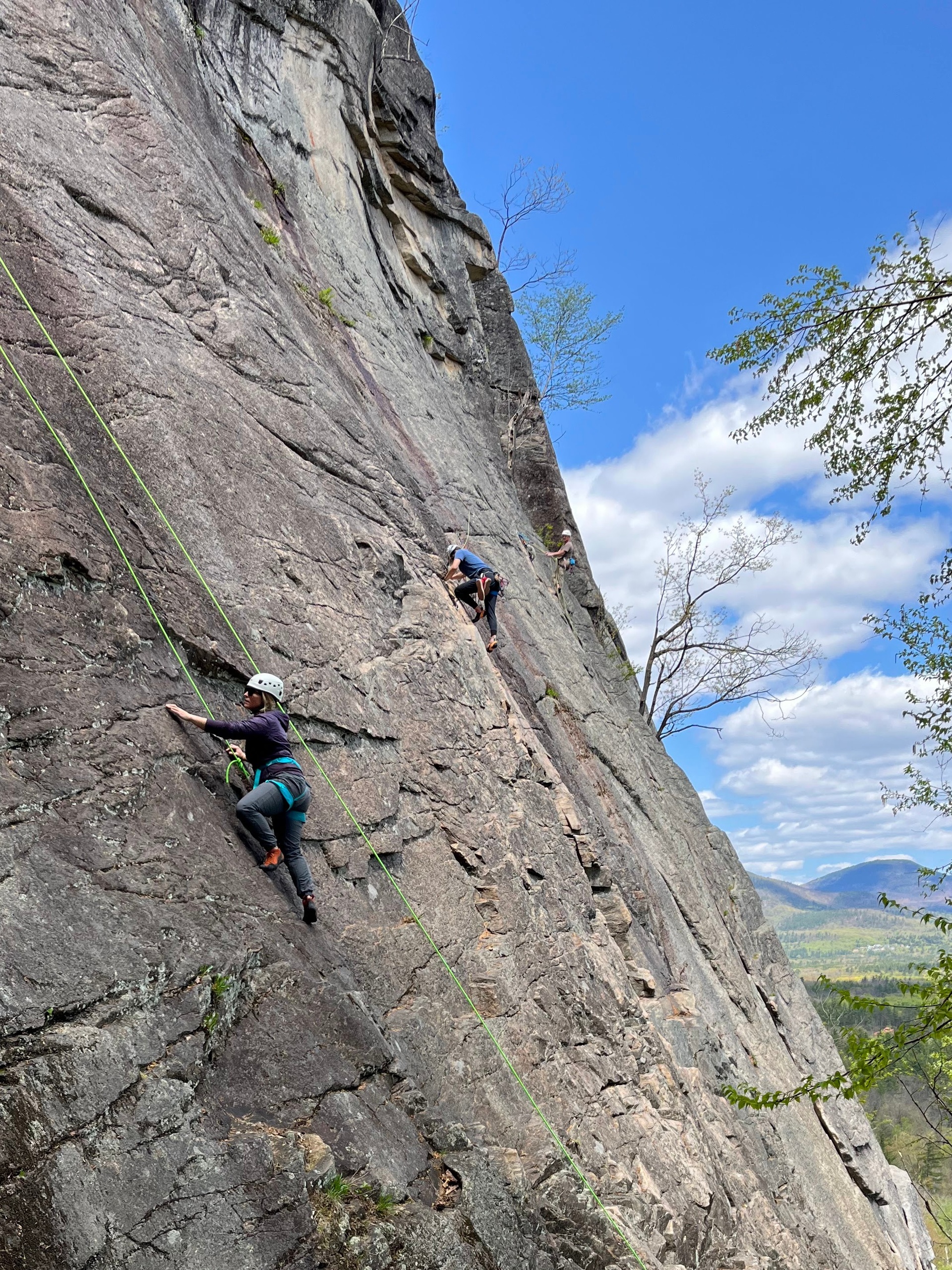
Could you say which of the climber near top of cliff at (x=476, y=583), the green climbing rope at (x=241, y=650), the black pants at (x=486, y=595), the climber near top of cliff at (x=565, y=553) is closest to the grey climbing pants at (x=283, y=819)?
the green climbing rope at (x=241, y=650)

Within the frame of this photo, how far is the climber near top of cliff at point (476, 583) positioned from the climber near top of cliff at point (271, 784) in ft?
17.3

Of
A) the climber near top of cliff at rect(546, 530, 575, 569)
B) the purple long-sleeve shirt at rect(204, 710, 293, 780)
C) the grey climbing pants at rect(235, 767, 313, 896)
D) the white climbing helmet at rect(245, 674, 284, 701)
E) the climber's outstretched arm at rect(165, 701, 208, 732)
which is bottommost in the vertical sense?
the grey climbing pants at rect(235, 767, 313, 896)

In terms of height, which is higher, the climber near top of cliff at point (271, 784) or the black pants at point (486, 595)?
the black pants at point (486, 595)

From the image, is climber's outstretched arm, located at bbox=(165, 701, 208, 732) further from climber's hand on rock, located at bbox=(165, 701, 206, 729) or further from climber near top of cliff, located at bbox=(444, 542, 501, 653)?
climber near top of cliff, located at bbox=(444, 542, 501, 653)

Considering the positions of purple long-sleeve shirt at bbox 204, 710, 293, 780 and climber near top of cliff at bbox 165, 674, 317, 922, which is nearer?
climber near top of cliff at bbox 165, 674, 317, 922

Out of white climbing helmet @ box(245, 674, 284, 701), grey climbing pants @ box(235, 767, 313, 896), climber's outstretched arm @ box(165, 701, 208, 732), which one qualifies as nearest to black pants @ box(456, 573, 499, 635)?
white climbing helmet @ box(245, 674, 284, 701)

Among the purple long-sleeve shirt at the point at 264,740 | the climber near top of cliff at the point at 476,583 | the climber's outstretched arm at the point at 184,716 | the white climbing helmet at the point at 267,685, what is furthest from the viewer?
the climber near top of cliff at the point at 476,583

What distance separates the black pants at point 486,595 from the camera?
40.0ft

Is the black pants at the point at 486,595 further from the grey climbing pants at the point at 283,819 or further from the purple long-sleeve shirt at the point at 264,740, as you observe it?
the grey climbing pants at the point at 283,819

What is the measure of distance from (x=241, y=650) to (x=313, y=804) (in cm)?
152

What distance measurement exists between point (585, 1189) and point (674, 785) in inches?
505

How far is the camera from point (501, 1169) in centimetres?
705

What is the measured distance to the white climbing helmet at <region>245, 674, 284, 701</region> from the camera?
6.97m

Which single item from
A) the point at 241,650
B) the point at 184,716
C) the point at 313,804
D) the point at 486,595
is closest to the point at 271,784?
the point at 184,716
